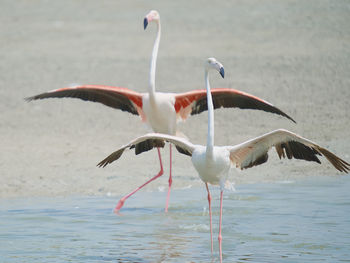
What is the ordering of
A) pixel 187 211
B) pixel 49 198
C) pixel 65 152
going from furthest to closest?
pixel 65 152 → pixel 49 198 → pixel 187 211

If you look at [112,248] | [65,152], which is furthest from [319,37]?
[112,248]

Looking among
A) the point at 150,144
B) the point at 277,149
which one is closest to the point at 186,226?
the point at 150,144

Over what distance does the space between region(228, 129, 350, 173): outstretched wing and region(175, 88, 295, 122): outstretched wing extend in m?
1.21

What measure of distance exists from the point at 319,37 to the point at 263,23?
1442 mm

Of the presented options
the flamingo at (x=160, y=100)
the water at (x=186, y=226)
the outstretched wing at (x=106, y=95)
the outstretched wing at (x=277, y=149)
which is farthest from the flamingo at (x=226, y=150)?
the outstretched wing at (x=106, y=95)

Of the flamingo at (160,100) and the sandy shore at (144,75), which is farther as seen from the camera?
the sandy shore at (144,75)

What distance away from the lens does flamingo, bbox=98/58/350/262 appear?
582 cm

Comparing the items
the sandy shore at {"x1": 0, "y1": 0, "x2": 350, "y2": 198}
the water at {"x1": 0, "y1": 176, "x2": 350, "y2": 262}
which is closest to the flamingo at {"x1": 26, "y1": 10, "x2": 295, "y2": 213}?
the water at {"x1": 0, "y1": 176, "x2": 350, "y2": 262}

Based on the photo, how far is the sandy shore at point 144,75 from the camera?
29.3 feet

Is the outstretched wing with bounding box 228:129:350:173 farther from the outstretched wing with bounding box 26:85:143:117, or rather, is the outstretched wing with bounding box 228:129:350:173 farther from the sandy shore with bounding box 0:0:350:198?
the sandy shore with bounding box 0:0:350:198

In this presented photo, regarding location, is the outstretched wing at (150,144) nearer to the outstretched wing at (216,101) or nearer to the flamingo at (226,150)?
the flamingo at (226,150)

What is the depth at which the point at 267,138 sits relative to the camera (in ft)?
19.8

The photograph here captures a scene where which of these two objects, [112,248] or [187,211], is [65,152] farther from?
[112,248]

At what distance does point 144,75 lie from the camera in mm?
12859
